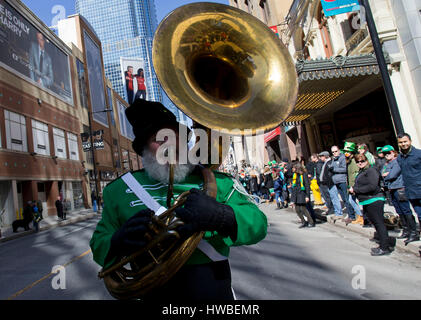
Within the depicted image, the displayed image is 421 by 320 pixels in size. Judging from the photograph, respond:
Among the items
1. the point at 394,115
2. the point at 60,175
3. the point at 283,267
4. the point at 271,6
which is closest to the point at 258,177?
the point at 394,115

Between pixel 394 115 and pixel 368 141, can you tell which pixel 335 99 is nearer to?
pixel 368 141

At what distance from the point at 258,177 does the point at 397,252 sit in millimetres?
11831

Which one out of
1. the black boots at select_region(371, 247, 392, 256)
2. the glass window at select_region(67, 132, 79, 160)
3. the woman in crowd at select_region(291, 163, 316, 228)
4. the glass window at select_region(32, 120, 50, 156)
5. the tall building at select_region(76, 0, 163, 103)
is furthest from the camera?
the tall building at select_region(76, 0, 163, 103)

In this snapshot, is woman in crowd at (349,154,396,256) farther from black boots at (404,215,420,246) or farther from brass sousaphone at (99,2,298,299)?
brass sousaphone at (99,2,298,299)

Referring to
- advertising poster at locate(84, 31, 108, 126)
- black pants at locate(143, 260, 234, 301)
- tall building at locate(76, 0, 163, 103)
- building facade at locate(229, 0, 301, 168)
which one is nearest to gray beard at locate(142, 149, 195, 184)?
black pants at locate(143, 260, 234, 301)

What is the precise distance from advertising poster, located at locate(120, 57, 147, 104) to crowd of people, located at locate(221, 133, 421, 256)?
45850 millimetres

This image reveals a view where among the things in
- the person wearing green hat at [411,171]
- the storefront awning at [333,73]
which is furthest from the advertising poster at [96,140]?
the person wearing green hat at [411,171]

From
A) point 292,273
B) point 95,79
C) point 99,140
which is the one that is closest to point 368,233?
point 292,273

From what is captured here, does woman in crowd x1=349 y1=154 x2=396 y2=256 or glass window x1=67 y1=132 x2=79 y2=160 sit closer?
woman in crowd x1=349 y1=154 x2=396 y2=256

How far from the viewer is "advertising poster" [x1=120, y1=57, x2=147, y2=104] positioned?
52344mm

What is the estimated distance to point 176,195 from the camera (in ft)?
5.38

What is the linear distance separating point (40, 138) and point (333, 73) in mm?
22057

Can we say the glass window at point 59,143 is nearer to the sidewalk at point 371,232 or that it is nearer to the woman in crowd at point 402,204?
the sidewalk at point 371,232
